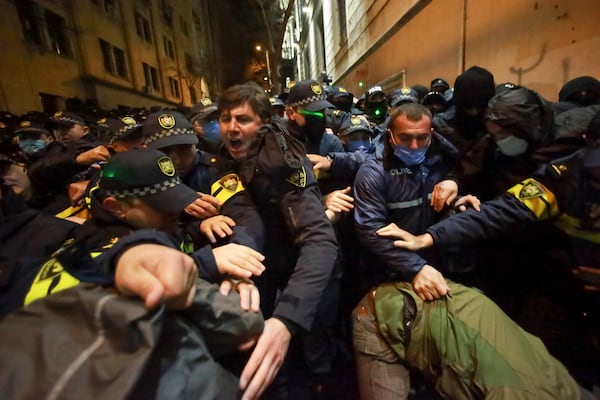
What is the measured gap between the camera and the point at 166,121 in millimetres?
2516

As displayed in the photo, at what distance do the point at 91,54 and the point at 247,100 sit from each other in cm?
1801

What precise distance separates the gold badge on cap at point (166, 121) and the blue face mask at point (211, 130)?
3.30ft

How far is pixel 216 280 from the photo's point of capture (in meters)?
1.37

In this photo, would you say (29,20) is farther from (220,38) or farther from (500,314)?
(220,38)

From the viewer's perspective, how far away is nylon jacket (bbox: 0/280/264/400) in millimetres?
603

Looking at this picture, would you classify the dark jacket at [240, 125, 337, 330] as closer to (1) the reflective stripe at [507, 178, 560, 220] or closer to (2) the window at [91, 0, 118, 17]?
(1) the reflective stripe at [507, 178, 560, 220]

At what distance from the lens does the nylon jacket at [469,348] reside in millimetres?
1447

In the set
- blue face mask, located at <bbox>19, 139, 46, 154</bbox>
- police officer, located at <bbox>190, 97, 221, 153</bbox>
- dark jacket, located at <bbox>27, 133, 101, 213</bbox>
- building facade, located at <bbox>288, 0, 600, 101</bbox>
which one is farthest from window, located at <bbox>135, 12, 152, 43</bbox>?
dark jacket, located at <bbox>27, 133, 101, 213</bbox>

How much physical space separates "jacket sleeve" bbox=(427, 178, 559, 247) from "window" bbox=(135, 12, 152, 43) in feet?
81.9

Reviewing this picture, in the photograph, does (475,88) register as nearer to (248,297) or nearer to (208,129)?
(248,297)

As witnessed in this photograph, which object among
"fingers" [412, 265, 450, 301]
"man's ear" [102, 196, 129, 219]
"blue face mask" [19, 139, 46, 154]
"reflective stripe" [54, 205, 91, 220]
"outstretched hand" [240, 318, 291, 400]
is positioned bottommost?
"fingers" [412, 265, 450, 301]

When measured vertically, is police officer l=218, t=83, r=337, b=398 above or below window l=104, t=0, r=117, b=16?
below

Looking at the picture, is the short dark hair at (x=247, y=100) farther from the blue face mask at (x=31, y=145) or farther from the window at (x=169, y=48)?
the window at (x=169, y=48)

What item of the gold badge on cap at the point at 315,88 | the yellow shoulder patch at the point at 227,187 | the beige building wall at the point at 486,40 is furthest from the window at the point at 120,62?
A: the yellow shoulder patch at the point at 227,187
